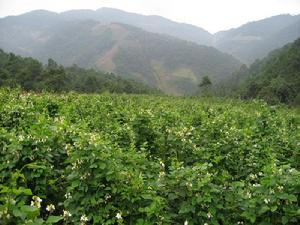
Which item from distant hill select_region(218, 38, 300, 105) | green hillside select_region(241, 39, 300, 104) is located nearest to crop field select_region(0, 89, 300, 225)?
distant hill select_region(218, 38, 300, 105)

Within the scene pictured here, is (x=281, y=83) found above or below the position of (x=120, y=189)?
below

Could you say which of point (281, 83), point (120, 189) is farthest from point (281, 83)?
point (120, 189)

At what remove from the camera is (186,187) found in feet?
16.9

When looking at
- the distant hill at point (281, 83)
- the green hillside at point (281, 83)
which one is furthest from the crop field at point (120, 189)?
the green hillside at point (281, 83)

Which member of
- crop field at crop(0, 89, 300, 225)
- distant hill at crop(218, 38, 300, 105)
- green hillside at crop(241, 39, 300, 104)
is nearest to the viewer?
crop field at crop(0, 89, 300, 225)

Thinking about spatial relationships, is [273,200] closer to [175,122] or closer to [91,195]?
[91,195]

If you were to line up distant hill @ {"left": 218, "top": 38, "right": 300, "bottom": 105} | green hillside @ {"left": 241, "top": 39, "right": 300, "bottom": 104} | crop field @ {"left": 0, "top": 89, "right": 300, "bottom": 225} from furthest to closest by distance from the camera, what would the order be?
green hillside @ {"left": 241, "top": 39, "right": 300, "bottom": 104}, distant hill @ {"left": 218, "top": 38, "right": 300, "bottom": 105}, crop field @ {"left": 0, "top": 89, "right": 300, "bottom": 225}

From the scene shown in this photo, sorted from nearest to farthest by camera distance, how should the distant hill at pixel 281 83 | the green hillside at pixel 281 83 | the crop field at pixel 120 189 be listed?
the crop field at pixel 120 189
the distant hill at pixel 281 83
the green hillside at pixel 281 83

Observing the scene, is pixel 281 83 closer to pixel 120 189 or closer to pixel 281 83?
pixel 281 83

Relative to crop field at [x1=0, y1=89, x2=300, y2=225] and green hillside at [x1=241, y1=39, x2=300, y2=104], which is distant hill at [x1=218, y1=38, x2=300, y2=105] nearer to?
green hillside at [x1=241, y1=39, x2=300, y2=104]

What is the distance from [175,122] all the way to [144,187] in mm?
6619

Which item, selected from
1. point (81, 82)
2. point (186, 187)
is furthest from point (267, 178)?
point (81, 82)

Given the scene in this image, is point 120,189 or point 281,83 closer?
point 120,189

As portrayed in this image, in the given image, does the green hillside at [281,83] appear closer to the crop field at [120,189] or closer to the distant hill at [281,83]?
the distant hill at [281,83]
